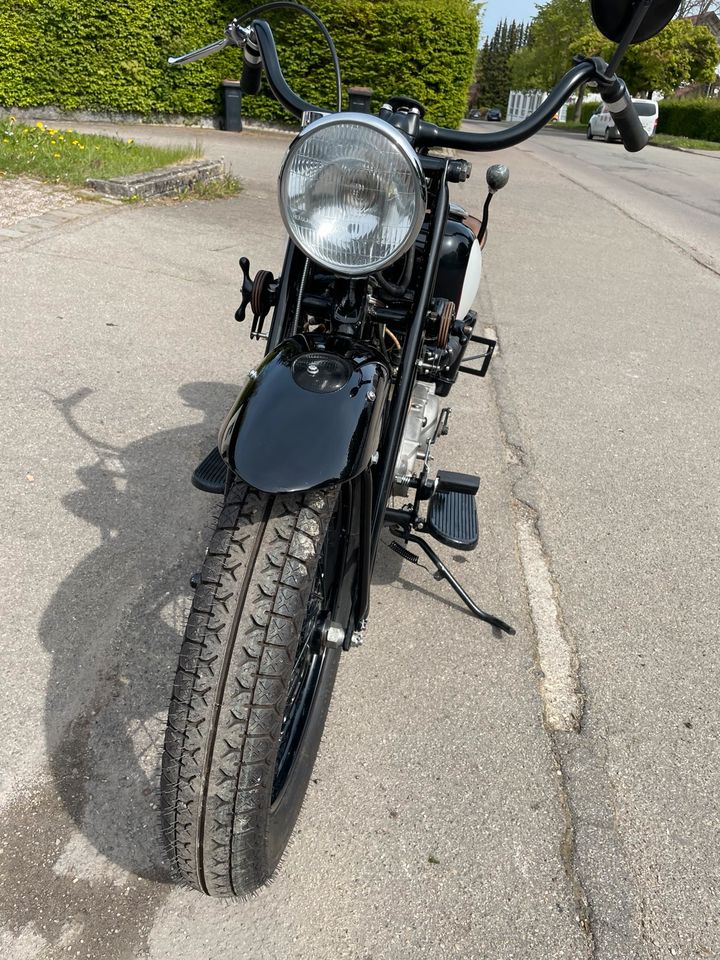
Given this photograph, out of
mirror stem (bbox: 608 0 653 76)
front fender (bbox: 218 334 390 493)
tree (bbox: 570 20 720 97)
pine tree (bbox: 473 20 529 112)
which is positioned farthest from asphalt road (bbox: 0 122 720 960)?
pine tree (bbox: 473 20 529 112)

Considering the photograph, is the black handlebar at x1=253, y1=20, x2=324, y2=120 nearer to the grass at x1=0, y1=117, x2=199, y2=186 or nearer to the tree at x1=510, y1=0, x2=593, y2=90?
the grass at x1=0, y1=117, x2=199, y2=186

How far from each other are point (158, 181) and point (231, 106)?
9479 millimetres

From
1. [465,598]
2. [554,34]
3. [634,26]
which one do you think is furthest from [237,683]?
[554,34]

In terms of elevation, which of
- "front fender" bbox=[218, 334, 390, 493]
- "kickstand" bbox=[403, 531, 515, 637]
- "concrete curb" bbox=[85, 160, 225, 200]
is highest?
"front fender" bbox=[218, 334, 390, 493]

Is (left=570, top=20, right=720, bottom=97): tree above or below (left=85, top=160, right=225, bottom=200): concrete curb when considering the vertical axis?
above

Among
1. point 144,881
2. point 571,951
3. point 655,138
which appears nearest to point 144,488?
point 144,881

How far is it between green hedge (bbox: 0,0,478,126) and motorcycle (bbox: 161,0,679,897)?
44.5ft

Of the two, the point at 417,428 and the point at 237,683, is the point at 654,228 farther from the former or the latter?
the point at 237,683

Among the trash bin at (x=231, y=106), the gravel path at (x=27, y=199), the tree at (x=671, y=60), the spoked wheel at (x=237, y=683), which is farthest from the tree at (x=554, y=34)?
the spoked wheel at (x=237, y=683)

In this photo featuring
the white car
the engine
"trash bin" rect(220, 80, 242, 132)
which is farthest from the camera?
the white car

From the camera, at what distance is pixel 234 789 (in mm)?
1508

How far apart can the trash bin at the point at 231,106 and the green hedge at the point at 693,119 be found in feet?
91.6

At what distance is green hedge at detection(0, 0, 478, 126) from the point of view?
13250 mm

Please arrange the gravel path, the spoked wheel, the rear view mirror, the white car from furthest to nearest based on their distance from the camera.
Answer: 1. the white car
2. the gravel path
3. the rear view mirror
4. the spoked wheel
